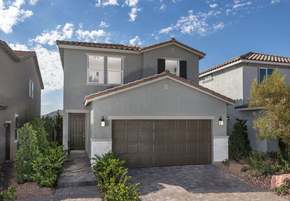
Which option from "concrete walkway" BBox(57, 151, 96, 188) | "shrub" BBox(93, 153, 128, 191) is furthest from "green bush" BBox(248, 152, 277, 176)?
"concrete walkway" BBox(57, 151, 96, 188)

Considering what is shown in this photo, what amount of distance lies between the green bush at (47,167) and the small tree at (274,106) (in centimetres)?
986

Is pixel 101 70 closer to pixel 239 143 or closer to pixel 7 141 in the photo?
pixel 7 141

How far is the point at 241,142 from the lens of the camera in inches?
648

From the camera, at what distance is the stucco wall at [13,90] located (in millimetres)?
15359

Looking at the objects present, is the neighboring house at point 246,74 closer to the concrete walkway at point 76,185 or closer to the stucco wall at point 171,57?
the stucco wall at point 171,57

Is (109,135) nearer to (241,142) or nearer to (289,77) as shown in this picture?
(241,142)

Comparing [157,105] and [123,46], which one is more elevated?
[123,46]

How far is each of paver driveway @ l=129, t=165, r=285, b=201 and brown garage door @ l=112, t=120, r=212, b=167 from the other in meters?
0.61

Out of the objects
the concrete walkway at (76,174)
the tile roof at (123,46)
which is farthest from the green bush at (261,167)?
the tile roof at (123,46)

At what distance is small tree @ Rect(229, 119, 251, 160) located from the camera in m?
16.1

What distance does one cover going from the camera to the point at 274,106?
40.3ft

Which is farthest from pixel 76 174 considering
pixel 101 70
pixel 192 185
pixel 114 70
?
pixel 114 70

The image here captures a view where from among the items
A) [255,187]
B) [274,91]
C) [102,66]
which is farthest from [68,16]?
[255,187]

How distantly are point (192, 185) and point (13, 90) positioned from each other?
44.0 feet
